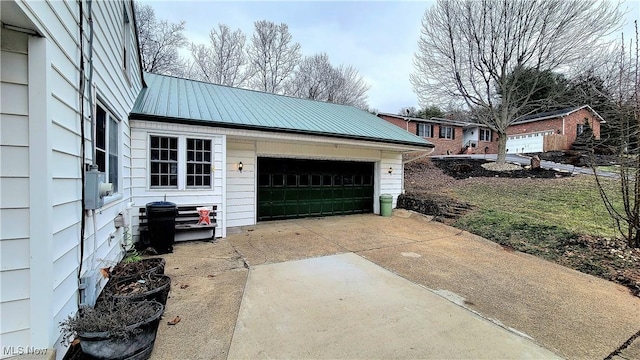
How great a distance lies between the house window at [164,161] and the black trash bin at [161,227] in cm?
91

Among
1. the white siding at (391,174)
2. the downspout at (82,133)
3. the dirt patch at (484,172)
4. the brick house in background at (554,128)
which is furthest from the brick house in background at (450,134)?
the downspout at (82,133)

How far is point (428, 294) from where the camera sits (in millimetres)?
4035

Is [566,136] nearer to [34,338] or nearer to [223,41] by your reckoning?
[223,41]

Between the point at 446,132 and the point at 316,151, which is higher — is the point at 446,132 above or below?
above

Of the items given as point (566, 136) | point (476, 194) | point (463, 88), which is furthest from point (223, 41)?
point (566, 136)

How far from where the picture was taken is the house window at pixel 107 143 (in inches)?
144

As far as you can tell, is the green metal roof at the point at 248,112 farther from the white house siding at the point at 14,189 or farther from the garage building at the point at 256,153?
the white house siding at the point at 14,189

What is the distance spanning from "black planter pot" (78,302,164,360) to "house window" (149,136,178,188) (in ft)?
15.0

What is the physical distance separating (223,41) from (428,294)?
2580cm

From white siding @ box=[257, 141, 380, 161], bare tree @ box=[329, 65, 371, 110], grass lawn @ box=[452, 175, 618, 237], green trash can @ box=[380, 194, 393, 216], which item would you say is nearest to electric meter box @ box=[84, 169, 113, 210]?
white siding @ box=[257, 141, 380, 161]

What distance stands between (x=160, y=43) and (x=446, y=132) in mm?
25682

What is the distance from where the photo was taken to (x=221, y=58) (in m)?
23.6

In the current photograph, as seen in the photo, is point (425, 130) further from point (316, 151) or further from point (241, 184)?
point (241, 184)

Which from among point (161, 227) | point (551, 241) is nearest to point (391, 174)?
point (551, 241)
